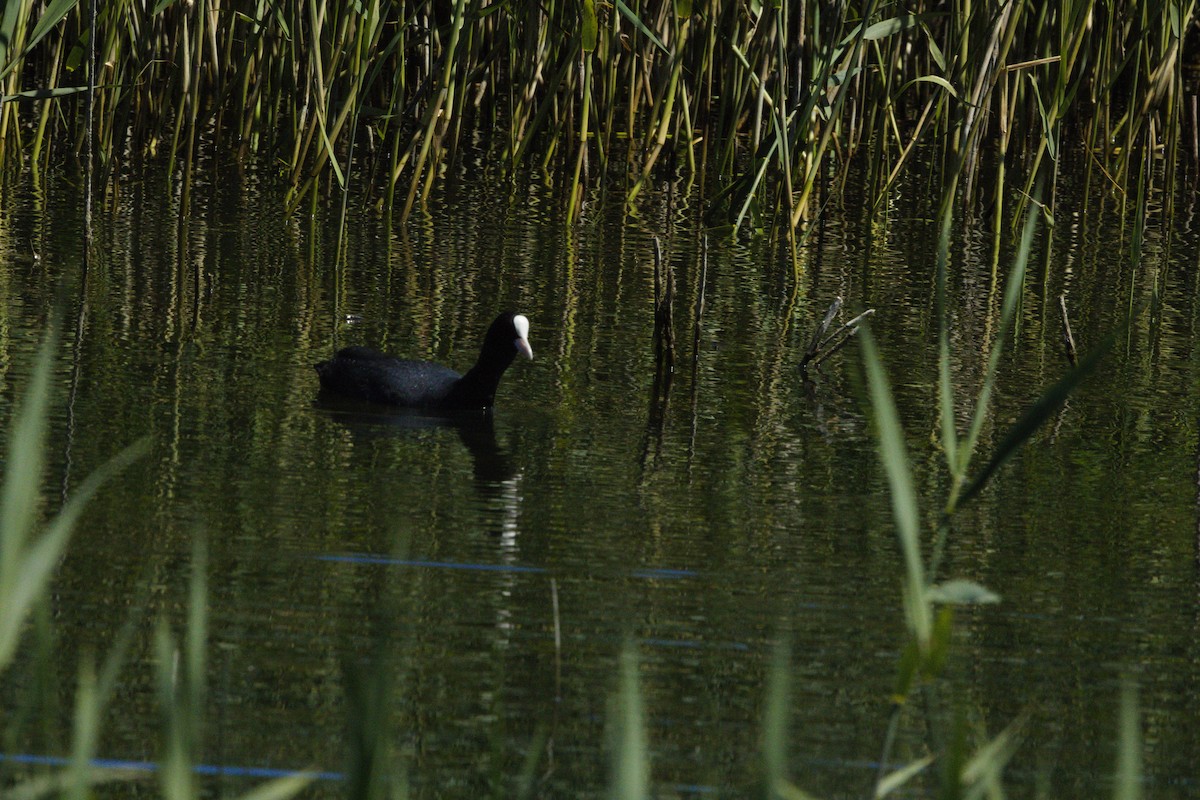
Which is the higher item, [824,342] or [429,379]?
[824,342]

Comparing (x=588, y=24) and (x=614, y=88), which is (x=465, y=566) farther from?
(x=614, y=88)

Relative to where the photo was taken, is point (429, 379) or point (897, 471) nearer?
point (897, 471)

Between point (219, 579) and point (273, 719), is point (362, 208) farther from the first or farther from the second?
point (273, 719)

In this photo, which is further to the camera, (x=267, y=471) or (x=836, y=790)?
(x=267, y=471)

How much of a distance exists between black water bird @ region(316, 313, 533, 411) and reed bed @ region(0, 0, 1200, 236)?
111 centimetres

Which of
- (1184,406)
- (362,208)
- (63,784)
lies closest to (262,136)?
(362,208)

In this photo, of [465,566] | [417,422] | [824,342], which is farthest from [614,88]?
[465,566]

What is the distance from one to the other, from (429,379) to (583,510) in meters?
1.28

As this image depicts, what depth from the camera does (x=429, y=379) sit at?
5.45 m

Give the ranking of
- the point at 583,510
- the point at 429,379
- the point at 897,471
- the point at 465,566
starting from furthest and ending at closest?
the point at 429,379 < the point at 583,510 < the point at 465,566 < the point at 897,471

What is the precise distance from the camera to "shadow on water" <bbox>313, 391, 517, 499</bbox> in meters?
4.94

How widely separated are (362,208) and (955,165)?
307 cm

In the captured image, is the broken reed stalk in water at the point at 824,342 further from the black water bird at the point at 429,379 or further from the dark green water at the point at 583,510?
the black water bird at the point at 429,379

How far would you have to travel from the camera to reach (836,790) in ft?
9.08
